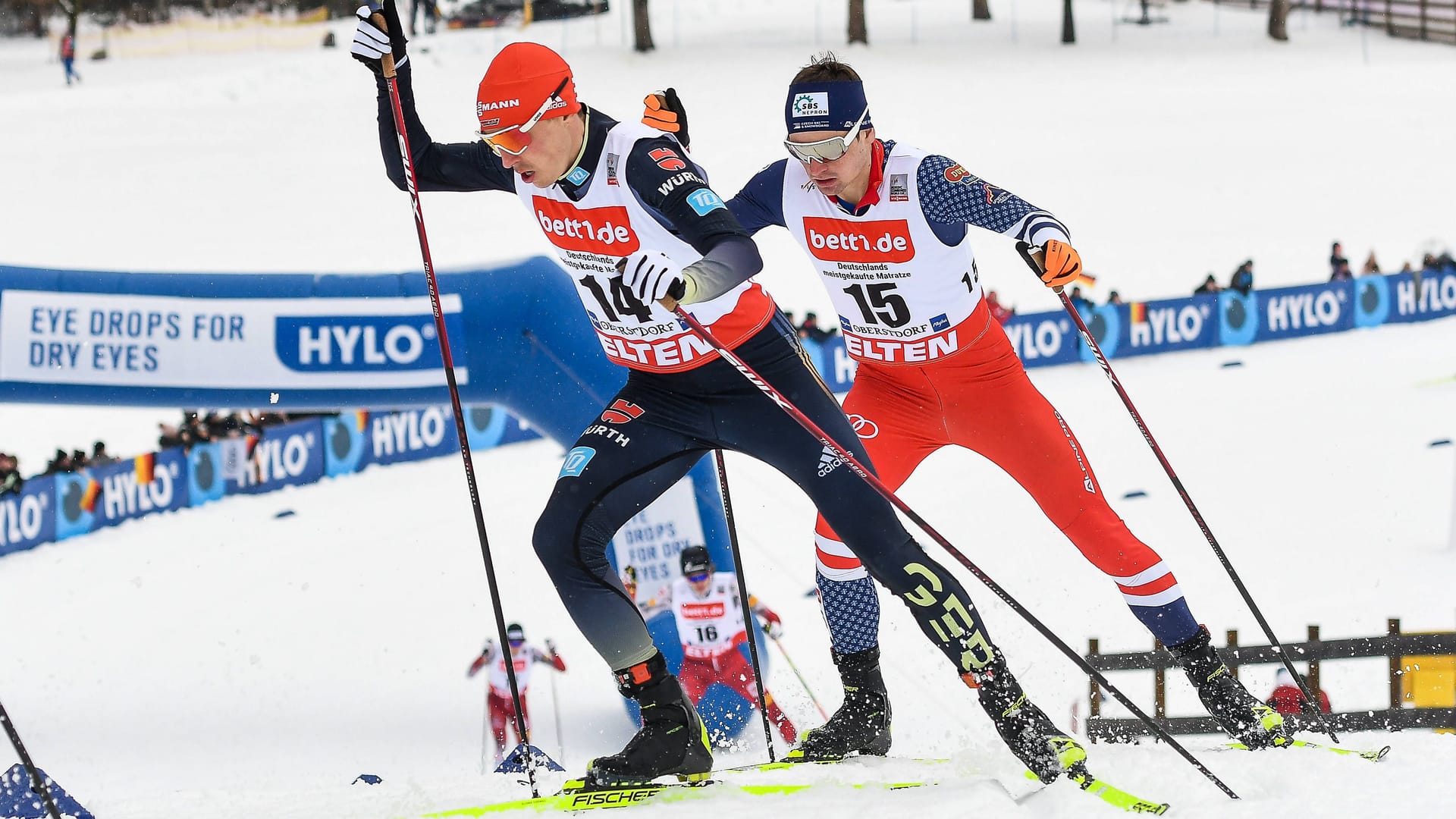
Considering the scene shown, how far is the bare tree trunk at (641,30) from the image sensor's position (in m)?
32.3

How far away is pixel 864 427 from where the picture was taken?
4617mm

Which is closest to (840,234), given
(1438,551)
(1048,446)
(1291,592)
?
(1048,446)

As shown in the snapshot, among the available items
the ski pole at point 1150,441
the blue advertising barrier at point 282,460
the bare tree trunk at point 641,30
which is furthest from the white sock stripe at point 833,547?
the bare tree trunk at point 641,30

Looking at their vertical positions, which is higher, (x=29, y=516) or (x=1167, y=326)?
(x=1167, y=326)

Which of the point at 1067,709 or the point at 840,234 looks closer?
the point at 840,234

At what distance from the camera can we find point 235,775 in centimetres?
766

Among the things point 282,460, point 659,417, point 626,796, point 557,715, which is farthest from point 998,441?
point 282,460

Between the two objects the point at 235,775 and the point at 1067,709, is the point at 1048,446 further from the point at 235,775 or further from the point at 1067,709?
Result: the point at 235,775

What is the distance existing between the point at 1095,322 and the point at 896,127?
441 inches

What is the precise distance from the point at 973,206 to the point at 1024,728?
5.23ft

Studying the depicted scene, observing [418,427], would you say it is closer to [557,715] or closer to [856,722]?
[557,715]

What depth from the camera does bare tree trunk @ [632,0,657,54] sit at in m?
32.3

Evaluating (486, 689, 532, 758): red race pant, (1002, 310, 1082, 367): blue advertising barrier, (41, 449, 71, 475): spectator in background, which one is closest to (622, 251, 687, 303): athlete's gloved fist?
(486, 689, 532, 758): red race pant

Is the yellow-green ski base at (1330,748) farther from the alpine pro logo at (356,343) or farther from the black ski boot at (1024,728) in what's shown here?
the alpine pro logo at (356,343)
